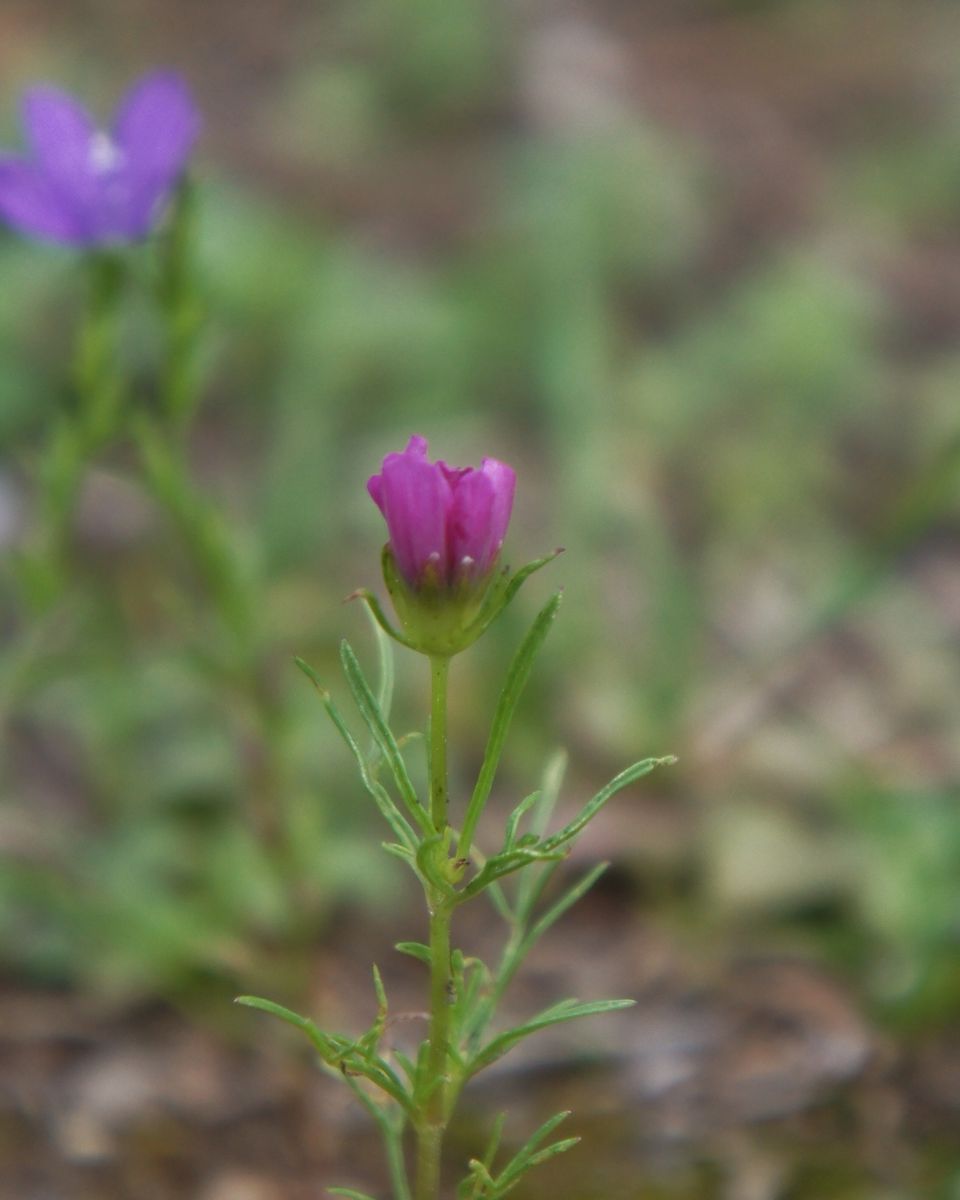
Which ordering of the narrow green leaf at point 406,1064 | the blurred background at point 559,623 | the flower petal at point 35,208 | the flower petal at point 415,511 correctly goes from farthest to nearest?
the blurred background at point 559,623 < the flower petal at point 35,208 < the narrow green leaf at point 406,1064 < the flower petal at point 415,511

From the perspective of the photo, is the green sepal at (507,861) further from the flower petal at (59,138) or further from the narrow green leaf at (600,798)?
the flower petal at (59,138)

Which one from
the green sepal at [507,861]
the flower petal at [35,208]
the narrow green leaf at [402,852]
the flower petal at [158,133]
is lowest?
the green sepal at [507,861]

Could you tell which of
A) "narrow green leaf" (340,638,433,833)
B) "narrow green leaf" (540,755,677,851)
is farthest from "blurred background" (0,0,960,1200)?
"narrow green leaf" (540,755,677,851)

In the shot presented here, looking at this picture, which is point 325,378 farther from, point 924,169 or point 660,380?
point 924,169

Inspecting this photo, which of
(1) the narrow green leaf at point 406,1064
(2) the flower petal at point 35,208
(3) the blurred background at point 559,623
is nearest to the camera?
(1) the narrow green leaf at point 406,1064

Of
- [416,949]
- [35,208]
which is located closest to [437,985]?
[416,949]

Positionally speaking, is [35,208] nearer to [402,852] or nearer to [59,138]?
[59,138]

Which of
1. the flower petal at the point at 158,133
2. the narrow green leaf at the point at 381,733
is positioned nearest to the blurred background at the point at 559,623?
the flower petal at the point at 158,133
